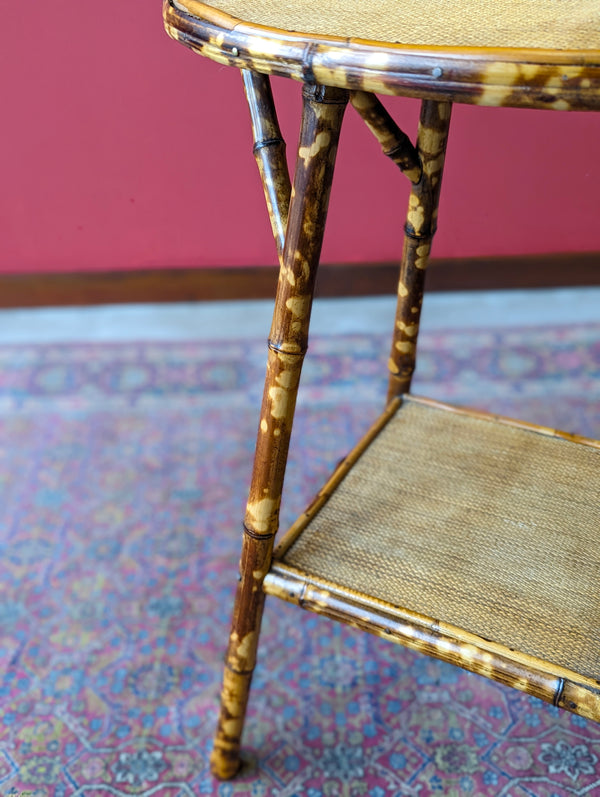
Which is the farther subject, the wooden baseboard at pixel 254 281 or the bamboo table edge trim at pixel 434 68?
the wooden baseboard at pixel 254 281

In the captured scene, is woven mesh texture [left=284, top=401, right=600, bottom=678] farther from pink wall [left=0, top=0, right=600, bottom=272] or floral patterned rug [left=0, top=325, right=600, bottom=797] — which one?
pink wall [left=0, top=0, right=600, bottom=272]

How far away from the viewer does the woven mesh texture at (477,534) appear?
0.79m

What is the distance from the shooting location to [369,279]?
211 centimetres

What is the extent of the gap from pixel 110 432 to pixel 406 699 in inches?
34.9

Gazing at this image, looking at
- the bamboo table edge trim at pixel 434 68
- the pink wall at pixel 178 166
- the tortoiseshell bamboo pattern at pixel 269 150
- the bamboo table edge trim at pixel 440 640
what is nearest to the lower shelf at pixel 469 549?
the bamboo table edge trim at pixel 440 640

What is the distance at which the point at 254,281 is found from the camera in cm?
210

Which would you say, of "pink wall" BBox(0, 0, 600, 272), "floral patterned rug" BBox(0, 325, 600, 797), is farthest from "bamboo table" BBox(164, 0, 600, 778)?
"pink wall" BBox(0, 0, 600, 272)

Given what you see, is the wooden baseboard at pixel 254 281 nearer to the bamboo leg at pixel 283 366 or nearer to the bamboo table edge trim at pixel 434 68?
the bamboo leg at pixel 283 366

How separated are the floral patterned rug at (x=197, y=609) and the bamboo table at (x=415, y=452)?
0.15m

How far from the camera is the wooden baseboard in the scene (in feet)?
6.81

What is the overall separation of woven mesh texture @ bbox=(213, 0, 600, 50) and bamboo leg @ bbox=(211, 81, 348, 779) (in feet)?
0.19

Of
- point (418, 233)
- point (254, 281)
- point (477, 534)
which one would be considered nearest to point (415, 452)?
point (477, 534)

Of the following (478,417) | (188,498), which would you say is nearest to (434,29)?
(478,417)

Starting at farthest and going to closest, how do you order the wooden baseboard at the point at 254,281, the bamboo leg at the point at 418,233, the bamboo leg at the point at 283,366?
the wooden baseboard at the point at 254,281
the bamboo leg at the point at 418,233
the bamboo leg at the point at 283,366
